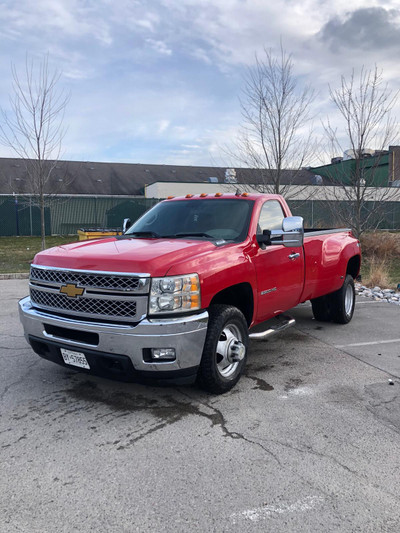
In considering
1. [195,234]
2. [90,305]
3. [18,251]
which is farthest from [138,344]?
[18,251]

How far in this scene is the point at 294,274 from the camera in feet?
17.5

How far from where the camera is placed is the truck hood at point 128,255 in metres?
3.57

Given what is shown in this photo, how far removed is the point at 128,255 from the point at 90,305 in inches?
20.6

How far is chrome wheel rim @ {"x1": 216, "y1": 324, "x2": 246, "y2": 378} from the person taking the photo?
4.09 meters

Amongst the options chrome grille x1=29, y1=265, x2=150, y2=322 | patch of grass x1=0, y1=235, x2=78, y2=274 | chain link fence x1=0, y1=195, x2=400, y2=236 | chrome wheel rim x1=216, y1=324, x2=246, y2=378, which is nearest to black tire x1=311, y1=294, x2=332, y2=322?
chrome wheel rim x1=216, y1=324, x2=246, y2=378

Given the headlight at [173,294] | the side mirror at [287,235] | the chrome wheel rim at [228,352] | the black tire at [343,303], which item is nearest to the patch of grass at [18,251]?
the black tire at [343,303]

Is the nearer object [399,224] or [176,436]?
[176,436]

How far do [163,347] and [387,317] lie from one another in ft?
17.9

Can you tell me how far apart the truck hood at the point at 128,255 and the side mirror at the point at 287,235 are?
0.83 meters

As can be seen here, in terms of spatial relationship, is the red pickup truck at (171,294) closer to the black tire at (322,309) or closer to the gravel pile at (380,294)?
the black tire at (322,309)

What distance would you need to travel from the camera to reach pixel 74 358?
12.4ft

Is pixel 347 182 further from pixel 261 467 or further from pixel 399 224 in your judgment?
pixel 399 224

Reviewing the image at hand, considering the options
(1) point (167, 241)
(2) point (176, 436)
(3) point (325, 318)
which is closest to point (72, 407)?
(2) point (176, 436)

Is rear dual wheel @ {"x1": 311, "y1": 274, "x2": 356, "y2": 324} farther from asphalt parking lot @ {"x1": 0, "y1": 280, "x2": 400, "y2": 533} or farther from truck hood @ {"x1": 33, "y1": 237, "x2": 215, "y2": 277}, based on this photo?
truck hood @ {"x1": 33, "y1": 237, "x2": 215, "y2": 277}
